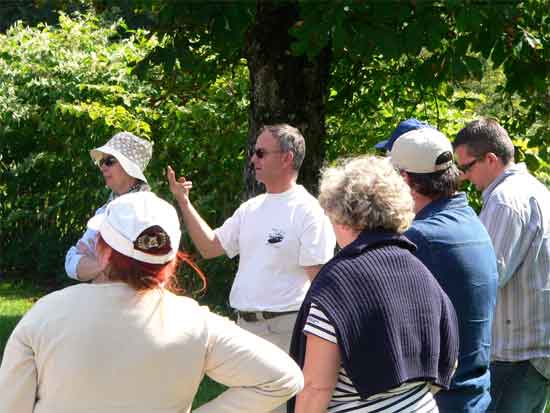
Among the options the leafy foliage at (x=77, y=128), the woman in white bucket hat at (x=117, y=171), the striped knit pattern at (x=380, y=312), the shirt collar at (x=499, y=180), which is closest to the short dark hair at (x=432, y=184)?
the striped knit pattern at (x=380, y=312)

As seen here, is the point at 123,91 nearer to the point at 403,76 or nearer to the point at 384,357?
the point at 403,76

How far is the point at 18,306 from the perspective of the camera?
10664 millimetres

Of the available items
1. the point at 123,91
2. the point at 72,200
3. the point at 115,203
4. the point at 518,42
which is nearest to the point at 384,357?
the point at 115,203

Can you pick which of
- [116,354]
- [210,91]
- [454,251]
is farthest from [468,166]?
[210,91]

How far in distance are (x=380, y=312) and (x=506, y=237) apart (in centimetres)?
144

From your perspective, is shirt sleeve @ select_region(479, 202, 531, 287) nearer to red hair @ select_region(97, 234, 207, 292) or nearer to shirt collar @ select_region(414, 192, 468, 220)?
shirt collar @ select_region(414, 192, 468, 220)

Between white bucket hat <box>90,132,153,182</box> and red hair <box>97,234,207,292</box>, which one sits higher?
red hair <box>97,234,207,292</box>

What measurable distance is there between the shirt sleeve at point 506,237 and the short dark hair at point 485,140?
0.92ft

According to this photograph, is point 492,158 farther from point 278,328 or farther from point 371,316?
point 371,316

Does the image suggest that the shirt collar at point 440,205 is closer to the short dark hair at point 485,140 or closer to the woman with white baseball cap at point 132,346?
Result: the short dark hair at point 485,140

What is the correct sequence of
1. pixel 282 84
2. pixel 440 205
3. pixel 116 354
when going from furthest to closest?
pixel 282 84, pixel 440 205, pixel 116 354

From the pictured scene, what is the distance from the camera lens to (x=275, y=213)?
4.86 metres

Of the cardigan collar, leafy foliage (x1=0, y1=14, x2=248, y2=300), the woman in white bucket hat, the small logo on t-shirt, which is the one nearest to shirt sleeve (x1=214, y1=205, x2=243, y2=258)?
the small logo on t-shirt

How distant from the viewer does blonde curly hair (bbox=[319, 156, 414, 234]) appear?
3.06 m
